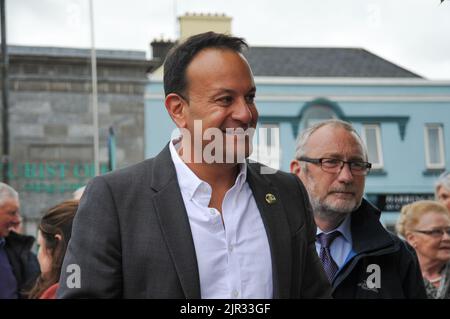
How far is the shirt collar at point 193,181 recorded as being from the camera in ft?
6.56

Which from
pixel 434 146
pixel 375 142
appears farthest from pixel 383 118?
pixel 434 146

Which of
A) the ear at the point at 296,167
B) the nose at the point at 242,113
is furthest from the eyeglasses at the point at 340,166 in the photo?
the nose at the point at 242,113

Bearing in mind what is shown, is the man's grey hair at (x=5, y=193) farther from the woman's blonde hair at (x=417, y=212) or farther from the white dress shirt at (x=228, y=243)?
the white dress shirt at (x=228, y=243)

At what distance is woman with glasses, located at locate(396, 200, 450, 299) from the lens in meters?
4.32

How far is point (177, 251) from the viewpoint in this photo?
73.0 inches

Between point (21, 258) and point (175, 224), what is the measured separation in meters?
3.77

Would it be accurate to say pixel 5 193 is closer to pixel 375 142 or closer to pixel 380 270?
pixel 380 270

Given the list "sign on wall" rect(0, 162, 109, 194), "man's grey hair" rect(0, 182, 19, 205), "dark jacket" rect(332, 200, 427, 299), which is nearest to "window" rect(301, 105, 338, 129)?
"sign on wall" rect(0, 162, 109, 194)

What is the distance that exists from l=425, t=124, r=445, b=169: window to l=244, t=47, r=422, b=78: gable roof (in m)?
2.23

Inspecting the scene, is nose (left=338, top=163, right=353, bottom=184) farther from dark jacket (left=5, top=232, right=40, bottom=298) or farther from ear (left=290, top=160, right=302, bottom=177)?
dark jacket (left=5, top=232, right=40, bottom=298)

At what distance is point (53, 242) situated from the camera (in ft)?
11.5
